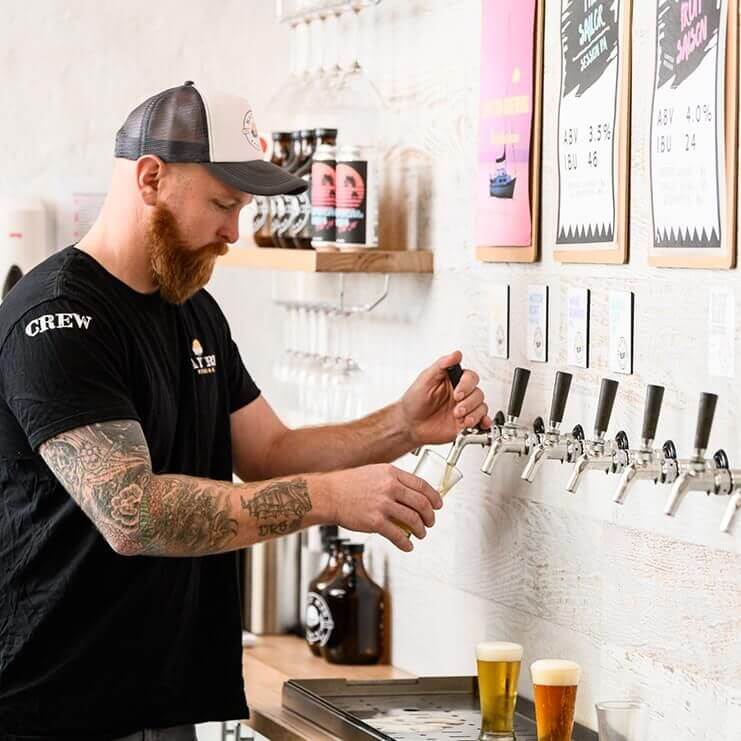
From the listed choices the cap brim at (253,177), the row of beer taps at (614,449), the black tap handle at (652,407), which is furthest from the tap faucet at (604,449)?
the cap brim at (253,177)

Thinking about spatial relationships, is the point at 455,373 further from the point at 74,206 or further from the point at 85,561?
the point at 74,206

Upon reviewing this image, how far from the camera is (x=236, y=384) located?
266cm

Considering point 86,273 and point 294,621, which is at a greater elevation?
point 86,273

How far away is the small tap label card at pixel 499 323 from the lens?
2557 mm

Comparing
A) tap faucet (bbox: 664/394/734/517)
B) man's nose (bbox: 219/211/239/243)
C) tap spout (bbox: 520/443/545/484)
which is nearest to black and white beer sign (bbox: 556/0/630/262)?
tap spout (bbox: 520/443/545/484)

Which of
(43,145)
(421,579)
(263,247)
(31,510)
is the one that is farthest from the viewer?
(43,145)

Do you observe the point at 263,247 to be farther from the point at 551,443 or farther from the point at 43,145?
the point at 551,443

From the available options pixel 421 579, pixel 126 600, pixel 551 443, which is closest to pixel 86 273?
pixel 126 600

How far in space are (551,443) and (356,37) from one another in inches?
49.8

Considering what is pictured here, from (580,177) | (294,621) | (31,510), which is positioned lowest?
(294,621)

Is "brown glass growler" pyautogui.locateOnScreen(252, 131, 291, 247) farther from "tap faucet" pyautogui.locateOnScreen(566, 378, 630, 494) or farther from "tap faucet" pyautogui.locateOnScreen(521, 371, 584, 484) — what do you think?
"tap faucet" pyautogui.locateOnScreen(566, 378, 630, 494)

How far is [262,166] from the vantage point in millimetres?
2367

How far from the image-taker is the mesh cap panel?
2316 mm

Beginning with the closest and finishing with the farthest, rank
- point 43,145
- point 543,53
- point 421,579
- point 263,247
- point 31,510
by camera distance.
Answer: point 31,510, point 543,53, point 421,579, point 263,247, point 43,145
